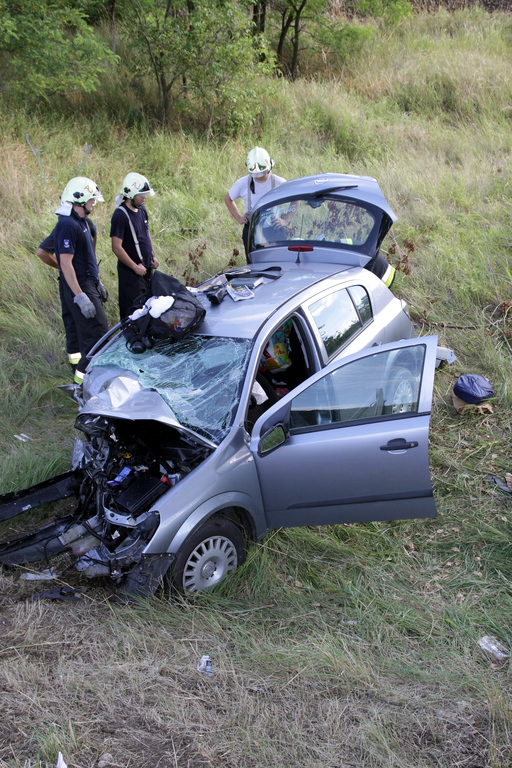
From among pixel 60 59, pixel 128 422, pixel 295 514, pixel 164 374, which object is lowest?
pixel 295 514

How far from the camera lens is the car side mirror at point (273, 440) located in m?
3.59

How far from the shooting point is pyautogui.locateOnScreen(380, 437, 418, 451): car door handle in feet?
11.2

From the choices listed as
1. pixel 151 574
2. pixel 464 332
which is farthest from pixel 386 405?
pixel 464 332

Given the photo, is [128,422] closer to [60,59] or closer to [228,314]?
[228,314]

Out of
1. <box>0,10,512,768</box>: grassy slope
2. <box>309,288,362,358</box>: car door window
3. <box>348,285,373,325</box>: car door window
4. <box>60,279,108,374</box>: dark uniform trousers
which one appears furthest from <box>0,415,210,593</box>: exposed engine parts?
<box>60,279,108,374</box>: dark uniform trousers

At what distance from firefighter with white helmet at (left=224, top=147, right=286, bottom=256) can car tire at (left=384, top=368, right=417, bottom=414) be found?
340 centimetres

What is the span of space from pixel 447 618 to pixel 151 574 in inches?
65.1

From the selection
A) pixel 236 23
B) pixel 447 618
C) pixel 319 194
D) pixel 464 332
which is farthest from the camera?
pixel 236 23

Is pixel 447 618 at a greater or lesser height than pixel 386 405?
lesser

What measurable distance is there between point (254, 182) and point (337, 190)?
66.7 inches

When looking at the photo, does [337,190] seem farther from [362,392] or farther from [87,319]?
[87,319]

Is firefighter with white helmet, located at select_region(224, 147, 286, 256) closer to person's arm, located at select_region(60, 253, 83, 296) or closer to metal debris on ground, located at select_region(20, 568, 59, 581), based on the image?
person's arm, located at select_region(60, 253, 83, 296)

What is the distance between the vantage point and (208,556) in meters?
3.48

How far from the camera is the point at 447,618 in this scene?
10.7 ft
